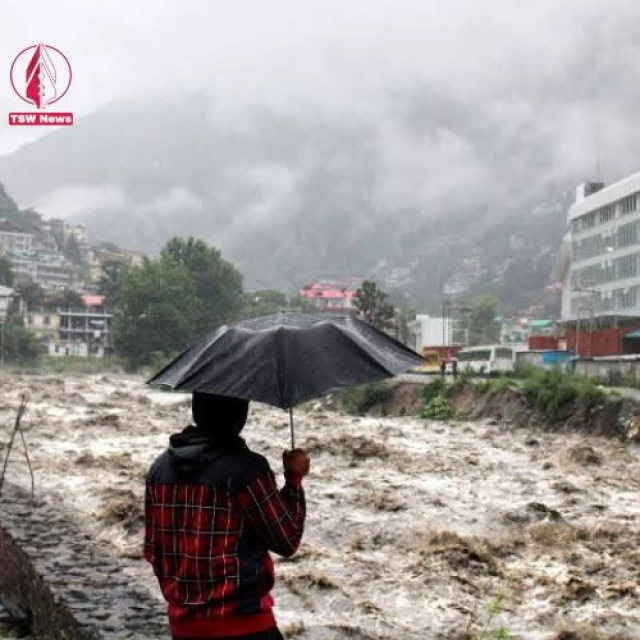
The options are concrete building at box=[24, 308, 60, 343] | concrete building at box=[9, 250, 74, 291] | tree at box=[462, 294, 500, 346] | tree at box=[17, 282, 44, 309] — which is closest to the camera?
concrete building at box=[24, 308, 60, 343]

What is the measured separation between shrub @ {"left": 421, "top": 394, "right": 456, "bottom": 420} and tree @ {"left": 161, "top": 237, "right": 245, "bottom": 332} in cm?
5182

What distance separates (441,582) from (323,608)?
58.4 inches

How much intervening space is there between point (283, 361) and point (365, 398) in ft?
92.7

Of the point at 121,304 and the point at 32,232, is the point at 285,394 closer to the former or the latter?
the point at 121,304

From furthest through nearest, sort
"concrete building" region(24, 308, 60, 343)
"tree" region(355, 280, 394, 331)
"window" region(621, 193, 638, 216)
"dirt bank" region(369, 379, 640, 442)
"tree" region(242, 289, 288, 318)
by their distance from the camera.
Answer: "tree" region(242, 289, 288, 318) < "concrete building" region(24, 308, 60, 343) < "tree" region(355, 280, 394, 331) < "window" region(621, 193, 638, 216) < "dirt bank" region(369, 379, 640, 442)

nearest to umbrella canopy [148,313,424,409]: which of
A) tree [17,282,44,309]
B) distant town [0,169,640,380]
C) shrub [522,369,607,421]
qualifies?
distant town [0,169,640,380]

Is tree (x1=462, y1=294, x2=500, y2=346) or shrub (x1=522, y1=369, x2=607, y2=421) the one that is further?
tree (x1=462, y1=294, x2=500, y2=346)

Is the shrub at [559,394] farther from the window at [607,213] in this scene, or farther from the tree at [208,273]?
the tree at [208,273]

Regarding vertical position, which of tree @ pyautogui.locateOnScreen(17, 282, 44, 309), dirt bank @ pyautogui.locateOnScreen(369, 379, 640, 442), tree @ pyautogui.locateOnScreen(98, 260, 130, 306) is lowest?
dirt bank @ pyautogui.locateOnScreen(369, 379, 640, 442)

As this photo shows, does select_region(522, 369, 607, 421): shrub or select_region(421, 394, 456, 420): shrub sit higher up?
select_region(522, 369, 607, 421): shrub

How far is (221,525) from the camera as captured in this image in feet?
7.32

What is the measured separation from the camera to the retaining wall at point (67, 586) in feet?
13.0

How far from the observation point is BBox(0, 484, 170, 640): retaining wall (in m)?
3.97

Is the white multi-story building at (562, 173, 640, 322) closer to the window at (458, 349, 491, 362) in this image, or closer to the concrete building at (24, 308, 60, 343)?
the window at (458, 349, 491, 362)
